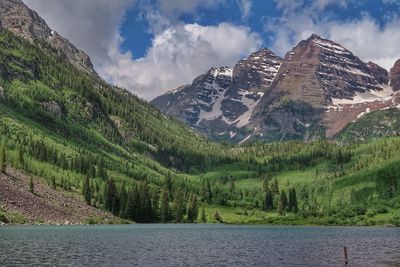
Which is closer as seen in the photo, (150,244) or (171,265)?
(171,265)

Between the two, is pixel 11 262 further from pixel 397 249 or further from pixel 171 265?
pixel 397 249

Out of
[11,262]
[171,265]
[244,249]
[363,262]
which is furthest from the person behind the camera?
[244,249]

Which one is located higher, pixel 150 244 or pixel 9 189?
pixel 9 189

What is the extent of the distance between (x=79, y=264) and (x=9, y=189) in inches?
5012

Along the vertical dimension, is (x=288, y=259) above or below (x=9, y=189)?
below

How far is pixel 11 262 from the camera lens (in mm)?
76688

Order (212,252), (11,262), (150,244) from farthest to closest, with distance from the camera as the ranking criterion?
1. (150,244)
2. (212,252)
3. (11,262)

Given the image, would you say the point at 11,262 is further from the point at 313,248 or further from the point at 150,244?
the point at 313,248

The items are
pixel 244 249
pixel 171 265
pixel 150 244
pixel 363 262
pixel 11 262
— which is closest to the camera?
pixel 11 262

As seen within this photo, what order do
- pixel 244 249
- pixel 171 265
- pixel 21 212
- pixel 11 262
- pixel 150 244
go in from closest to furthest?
pixel 11 262 → pixel 171 265 → pixel 244 249 → pixel 150 244 → pixel 21 212

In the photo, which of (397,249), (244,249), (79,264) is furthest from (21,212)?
(397,249)

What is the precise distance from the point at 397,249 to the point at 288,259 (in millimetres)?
31389

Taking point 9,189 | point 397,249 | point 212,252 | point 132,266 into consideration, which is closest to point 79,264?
point 132,266

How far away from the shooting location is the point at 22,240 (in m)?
113
